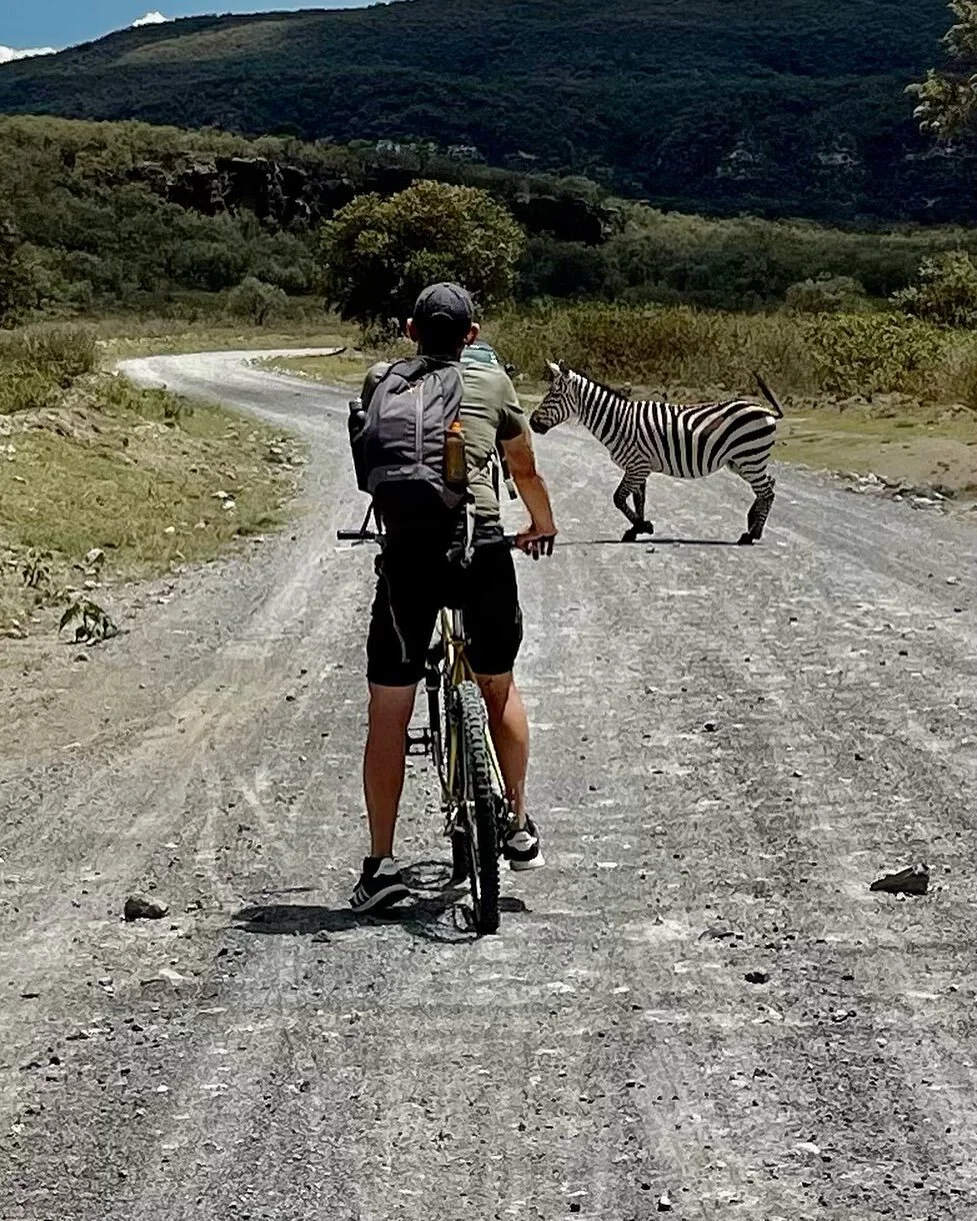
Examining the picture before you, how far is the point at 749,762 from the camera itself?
7.18 metres

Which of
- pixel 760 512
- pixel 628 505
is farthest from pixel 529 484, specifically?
pixel 628 505

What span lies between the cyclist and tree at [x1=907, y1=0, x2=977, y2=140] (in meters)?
36.8

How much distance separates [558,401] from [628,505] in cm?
170

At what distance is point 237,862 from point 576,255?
8707 cm

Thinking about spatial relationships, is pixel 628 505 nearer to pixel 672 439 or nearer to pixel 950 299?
pixel 672 439

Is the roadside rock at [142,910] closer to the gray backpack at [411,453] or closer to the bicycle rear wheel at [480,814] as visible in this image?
the bicycle rear wheel at [480,814]

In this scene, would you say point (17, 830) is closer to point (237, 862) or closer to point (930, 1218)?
point (237, 862)

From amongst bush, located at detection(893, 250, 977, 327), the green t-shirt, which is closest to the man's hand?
the green t-shirt

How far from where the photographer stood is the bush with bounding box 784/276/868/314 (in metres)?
47.8

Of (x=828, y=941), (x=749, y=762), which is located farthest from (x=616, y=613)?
(x=828, y=941)

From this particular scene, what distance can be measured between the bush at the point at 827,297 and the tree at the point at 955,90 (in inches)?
210

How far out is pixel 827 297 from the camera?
50906 millimetres

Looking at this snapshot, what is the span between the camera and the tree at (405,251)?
54.5 m

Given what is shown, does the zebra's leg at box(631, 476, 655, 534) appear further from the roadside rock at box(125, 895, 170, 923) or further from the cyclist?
the roadside rock at box(125, 895, 170, 923)
